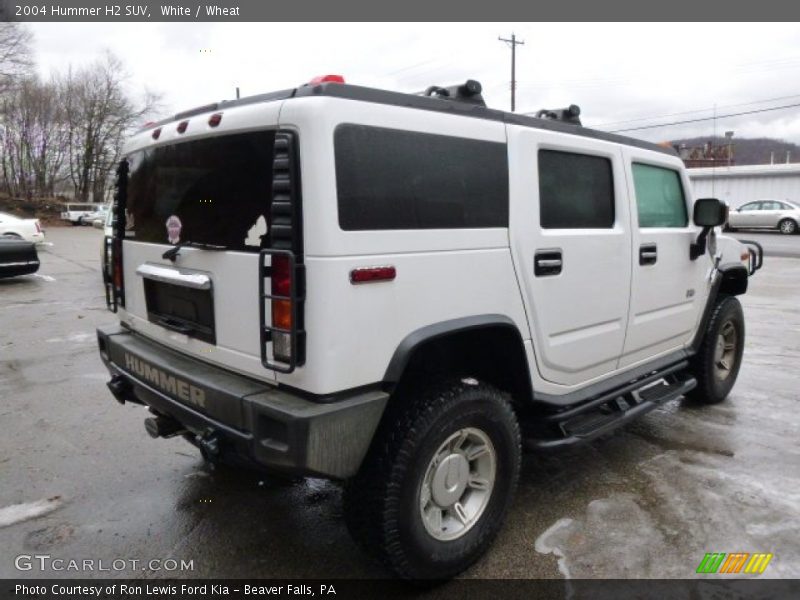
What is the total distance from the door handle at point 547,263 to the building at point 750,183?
36059 millimetres

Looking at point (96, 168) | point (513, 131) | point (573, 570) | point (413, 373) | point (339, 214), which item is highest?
point (96, 168)

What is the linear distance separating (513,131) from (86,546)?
9.56ft

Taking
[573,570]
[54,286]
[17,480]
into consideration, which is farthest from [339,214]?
[54,286]

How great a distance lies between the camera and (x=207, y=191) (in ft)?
8.57

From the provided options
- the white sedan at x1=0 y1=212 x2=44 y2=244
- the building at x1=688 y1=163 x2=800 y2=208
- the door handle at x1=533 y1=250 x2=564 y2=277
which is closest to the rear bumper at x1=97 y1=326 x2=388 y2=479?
the door handle at x1=533 y1=250 x2=564 y2=277

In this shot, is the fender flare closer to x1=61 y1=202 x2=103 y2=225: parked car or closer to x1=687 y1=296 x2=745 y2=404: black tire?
x1=687 y1=296 x2=745 y2=404: black tire

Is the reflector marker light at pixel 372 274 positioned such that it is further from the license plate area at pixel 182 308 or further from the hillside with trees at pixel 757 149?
the hillside with trees at pixel 757 149

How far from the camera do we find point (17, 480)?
355 cm

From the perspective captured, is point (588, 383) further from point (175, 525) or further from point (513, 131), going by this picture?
point (175, 525)

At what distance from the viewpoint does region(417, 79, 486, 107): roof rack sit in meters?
2.76

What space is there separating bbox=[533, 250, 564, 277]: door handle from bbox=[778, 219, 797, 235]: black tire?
2699 cm

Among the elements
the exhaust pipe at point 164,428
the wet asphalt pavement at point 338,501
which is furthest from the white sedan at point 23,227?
the exhaust pipe at point 164,428

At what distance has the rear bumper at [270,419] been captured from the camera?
2094mm

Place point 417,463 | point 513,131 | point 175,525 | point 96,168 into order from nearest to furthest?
point 417,463 → point 513,131 → point 175,525 → point 96,168
